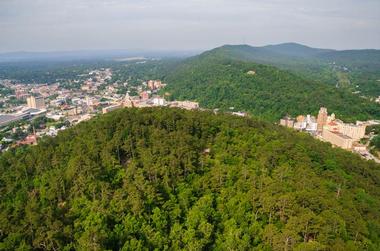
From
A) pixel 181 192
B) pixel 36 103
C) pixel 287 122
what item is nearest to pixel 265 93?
pixel 287 122

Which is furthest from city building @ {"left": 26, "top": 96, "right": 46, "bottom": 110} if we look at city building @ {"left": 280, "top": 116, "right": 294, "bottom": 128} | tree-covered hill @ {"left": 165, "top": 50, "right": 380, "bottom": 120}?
city building @ {"left": 280, "top": 116, "right": 294, "bottom": 128}

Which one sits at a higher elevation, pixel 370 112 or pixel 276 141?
pixel 276 141

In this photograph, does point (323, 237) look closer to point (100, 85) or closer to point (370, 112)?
point (370, 112)

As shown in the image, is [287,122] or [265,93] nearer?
[287,122]

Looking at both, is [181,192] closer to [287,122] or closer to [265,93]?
[287,122]

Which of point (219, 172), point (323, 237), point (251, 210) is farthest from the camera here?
point (219, 172)

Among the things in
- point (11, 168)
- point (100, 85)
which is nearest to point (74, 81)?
point (100, 85)
